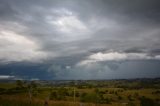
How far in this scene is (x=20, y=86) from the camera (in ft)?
453

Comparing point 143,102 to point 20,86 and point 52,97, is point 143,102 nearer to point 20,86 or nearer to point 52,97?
point 52,97

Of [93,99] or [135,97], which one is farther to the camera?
[135,97]

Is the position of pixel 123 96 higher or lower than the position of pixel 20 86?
lower

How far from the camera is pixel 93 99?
106188 millimetres

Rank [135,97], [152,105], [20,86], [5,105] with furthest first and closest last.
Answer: [135,97]
[20,86]
[152,105]
[5,105]

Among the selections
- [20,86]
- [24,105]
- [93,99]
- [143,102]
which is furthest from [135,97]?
[24,105]

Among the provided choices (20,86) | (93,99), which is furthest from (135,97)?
(20,86)

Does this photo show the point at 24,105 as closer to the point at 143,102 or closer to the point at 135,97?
the point at 143,102

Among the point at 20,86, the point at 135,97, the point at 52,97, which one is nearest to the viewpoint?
the point at 52,97

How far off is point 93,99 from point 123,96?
57.0 m

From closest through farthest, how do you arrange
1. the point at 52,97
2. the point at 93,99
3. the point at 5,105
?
the point at 5,105, the point at 93,99, the point at 52,97

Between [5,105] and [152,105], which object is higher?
[5,105]

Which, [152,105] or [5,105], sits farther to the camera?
[152,105]

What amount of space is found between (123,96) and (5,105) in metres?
136
